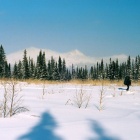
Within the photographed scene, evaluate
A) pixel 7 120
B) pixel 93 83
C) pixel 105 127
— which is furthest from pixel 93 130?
pixel 93 83

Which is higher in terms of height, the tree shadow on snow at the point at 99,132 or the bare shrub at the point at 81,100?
the bare shrub at the point at 81,100

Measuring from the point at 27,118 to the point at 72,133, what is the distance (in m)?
1.39

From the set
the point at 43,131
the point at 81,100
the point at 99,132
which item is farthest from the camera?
the point at 81,100

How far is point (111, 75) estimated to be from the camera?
2532 inches

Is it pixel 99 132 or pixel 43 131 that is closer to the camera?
pixel 43 131

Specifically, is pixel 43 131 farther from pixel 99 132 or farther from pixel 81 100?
pixel 81 100

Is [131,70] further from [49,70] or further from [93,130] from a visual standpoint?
[93,130]

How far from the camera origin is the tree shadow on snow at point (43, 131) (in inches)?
158

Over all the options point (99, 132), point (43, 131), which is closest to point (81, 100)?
point (99, 132)

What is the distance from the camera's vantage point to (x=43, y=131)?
4395 millimetres

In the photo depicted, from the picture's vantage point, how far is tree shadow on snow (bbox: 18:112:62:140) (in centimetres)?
402

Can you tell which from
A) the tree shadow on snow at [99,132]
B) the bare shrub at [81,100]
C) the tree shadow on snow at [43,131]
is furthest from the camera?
the bare shrub at [81,100]

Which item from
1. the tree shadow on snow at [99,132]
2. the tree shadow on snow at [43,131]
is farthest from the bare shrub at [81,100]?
the tree shadow on snow at [99,132]

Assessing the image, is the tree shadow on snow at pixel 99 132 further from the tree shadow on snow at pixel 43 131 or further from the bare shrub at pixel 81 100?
the bare shrub at pixel 81 100
